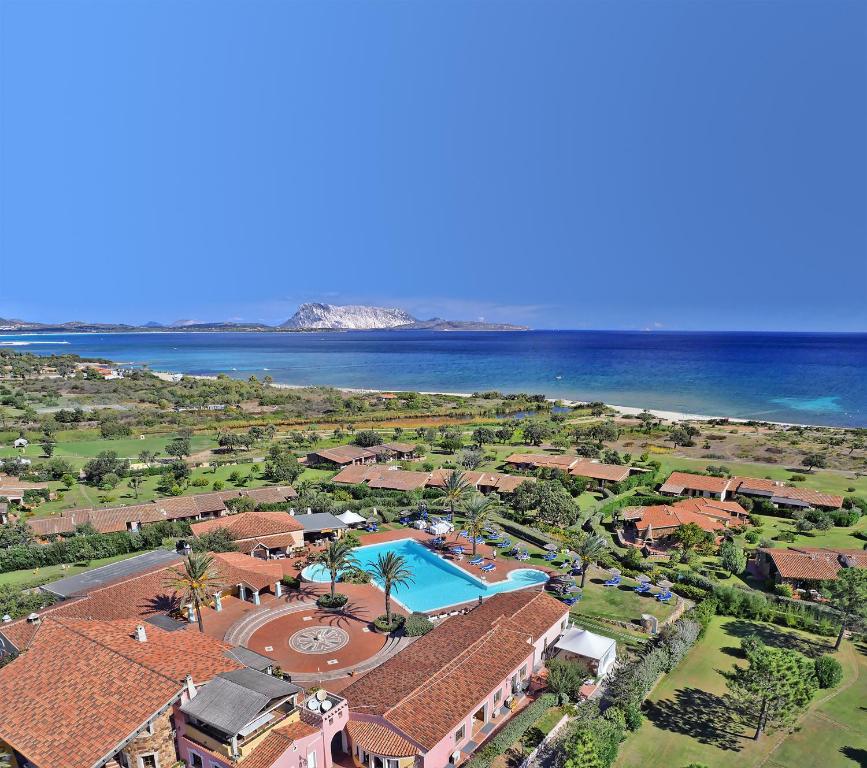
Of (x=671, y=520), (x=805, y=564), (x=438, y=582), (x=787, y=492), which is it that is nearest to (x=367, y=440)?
(x=438, y=582)

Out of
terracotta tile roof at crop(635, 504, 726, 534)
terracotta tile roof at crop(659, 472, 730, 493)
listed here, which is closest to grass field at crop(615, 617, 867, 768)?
terracotta tile roof at crop(635, 504, 726, 534)

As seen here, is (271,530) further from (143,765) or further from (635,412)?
(635,412)

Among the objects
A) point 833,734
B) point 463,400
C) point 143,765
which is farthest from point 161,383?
point 833,734

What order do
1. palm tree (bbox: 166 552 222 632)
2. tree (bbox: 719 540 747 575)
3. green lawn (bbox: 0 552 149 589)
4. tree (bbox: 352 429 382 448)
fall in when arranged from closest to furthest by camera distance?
1. palm tree (bbox: 166 552 222 632)
2. green lawn (bbox: 0 552 149 589)
3. tree (bbox: 719 540 747 575)
4. tree (bbox: 352 429 382 448)

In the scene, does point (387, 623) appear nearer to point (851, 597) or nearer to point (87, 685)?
point (87, 685)

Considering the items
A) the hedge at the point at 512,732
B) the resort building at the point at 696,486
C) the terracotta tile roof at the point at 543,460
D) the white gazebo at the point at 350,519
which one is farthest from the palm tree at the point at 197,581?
the resort building at the point at 696,486

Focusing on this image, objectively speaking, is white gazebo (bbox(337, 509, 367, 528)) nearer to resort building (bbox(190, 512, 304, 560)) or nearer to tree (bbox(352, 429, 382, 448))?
resort building (bbox(190, 512, 304, 560))

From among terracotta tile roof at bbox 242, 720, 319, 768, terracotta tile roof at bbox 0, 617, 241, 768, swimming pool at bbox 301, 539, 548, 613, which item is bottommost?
swimming pool at bbox 301, 539, 548, 613
